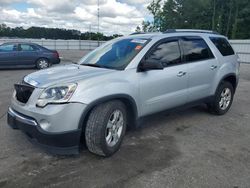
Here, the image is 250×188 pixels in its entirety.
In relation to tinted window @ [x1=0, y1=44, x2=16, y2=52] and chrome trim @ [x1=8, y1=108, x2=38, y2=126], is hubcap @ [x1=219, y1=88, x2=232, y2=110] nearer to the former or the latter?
chrome trim @ [x1=8, y1=108, x2=38, y2=126]

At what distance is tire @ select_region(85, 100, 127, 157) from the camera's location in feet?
11.9

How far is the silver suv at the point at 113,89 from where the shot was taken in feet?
11.5

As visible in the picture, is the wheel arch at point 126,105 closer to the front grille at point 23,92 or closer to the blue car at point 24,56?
the front grille at point 23,92

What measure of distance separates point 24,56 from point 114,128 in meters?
11.5

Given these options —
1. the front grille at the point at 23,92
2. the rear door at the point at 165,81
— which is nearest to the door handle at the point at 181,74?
the rear door at the point at 165,81

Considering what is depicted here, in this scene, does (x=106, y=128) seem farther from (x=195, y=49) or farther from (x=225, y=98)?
(x=225, y=98)

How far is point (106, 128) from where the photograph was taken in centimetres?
373

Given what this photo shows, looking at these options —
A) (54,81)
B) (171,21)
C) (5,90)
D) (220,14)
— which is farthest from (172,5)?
(54,81)

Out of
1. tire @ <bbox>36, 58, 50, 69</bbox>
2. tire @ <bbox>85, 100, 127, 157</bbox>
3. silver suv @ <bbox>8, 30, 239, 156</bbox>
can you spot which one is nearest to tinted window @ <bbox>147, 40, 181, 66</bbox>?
silver suv @ <bbox>8, 30, 239, 156</bbox>

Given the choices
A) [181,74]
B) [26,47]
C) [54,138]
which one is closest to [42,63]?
[26,47]

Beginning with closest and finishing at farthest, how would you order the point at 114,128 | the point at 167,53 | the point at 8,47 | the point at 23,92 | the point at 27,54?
1. the point at 23,92
2. the point at 114,128
3. the point at 167,53
4. the point at 8,47
5. the point at 27,54

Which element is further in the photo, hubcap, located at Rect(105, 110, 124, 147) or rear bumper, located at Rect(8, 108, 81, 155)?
hubcap, located at Rect(105, 110, 124, 147)

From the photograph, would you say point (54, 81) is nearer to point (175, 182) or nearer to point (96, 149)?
point (96, 149)

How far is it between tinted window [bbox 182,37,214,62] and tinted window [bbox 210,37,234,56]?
40cm
